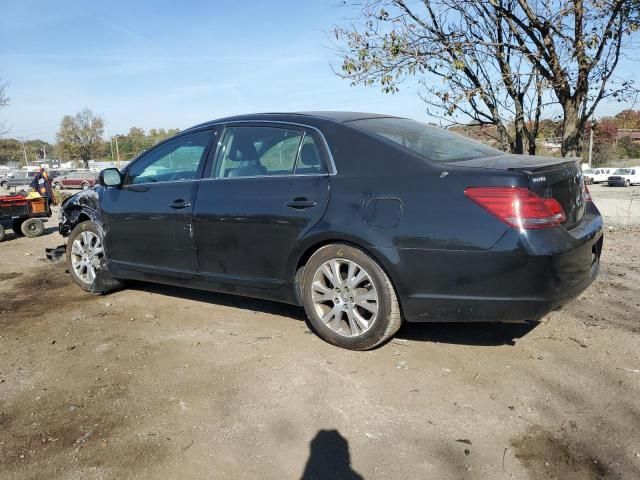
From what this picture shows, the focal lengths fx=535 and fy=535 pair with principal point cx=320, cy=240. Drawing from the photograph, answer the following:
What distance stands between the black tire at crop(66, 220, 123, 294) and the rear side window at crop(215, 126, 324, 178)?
1.78 metres

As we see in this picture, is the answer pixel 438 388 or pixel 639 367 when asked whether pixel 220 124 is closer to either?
pixel 438 388

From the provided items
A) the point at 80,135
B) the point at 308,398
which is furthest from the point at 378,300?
the point at 80,135

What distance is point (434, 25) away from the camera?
23.4ft

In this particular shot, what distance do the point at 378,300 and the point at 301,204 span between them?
0.85 m

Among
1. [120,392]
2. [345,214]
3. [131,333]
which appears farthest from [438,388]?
[131,333]

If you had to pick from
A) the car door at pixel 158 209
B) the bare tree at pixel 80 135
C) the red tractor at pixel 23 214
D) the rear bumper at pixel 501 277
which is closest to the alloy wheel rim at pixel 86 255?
the car door at pixel 158 209

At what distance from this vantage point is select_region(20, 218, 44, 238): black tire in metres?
10.7

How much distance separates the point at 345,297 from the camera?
11.8 ft

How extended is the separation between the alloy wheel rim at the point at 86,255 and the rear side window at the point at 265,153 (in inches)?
74.0

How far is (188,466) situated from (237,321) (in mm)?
1994

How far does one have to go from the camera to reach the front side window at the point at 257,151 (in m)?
3.92

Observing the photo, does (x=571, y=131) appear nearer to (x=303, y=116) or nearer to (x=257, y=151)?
(x=303, y=116)

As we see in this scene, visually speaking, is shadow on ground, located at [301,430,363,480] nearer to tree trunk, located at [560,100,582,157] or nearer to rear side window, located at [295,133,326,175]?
rear side window, located at [295,133,326,175]

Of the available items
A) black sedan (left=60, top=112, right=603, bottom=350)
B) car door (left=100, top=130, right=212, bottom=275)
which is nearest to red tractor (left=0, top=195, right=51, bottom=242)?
car door (left=100, top=130, right=212, bottom=275)
